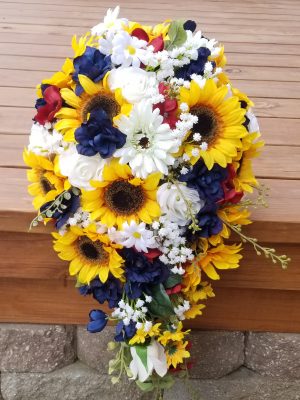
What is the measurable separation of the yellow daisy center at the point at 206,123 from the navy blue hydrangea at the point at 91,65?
0.18 m

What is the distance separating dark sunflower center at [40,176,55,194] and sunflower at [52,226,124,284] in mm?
90

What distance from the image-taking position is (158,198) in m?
1.06

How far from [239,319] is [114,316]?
446 millimetres

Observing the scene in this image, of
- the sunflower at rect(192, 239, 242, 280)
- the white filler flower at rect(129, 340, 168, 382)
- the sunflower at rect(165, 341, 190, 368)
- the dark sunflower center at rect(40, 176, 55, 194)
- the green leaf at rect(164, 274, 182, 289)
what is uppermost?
the dark sunflower center at rect(40, 176, 55, 194)

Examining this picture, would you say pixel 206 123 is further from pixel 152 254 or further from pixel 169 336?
pixel 169 336

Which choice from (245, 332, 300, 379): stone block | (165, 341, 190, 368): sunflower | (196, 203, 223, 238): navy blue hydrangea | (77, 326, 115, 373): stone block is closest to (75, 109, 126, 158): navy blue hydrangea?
(196, 203, 223, 238): navy blue hydrangea

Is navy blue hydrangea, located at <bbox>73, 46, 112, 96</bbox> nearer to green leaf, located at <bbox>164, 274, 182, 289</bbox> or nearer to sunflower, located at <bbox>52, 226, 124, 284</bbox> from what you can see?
sunflower, located at <bbox>52, 226, 124, 284</bbox>

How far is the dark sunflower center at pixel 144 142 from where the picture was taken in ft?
3.38

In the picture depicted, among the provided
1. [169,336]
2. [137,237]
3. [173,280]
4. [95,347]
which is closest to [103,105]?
[137,237]

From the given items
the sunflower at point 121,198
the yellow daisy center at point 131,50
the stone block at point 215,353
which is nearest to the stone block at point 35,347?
the stone block at point 215,353

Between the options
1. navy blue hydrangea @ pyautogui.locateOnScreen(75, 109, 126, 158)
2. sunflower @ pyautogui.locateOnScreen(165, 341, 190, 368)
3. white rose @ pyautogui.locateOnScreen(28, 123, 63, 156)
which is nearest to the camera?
navy blue hydrangea @ pyautogui.locateOnScreen(75, 109, 126, 158)

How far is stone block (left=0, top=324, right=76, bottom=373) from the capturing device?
153cm

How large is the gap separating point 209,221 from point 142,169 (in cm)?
17

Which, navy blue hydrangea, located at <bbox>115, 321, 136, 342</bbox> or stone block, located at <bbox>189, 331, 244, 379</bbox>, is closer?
navy blue hydrangea, located at <bbox>115, 321, 136, 342</bbox>
